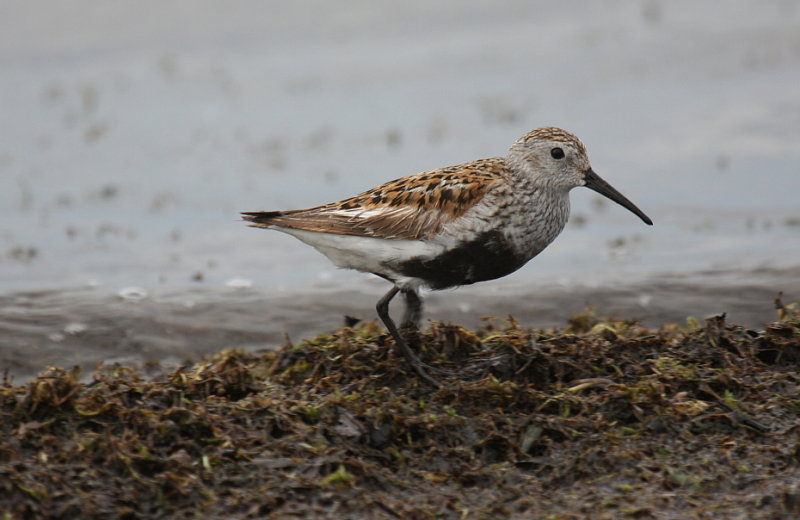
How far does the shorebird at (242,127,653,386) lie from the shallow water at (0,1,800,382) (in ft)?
6.81

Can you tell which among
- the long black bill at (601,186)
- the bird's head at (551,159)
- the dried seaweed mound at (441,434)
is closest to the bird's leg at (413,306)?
the dried seaweed mound at (441,434)

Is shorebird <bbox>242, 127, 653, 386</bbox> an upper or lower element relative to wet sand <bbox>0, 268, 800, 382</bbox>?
upper

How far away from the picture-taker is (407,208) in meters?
6.16

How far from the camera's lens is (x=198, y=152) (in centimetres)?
1291

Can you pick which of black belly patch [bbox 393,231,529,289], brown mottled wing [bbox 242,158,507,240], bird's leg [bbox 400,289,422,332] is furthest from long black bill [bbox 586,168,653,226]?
bird's leg [bbox 400,289,422,332]

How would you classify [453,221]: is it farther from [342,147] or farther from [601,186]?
[342,147]

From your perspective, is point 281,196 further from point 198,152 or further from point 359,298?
point 359,298

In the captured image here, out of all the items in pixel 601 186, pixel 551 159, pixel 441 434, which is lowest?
pixel 441 434

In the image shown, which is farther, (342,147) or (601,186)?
(342,147)

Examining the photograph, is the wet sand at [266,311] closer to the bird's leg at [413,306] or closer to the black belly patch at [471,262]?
the bird's leg at [413,306]

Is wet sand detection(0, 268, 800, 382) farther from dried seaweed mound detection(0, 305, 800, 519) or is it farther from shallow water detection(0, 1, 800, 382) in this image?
dried seaweed mound detection(0, 305, 800, 519)

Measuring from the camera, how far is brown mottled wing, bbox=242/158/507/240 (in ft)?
19.8

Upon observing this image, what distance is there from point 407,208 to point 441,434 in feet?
5.25

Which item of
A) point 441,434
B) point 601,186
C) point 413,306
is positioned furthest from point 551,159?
point 441,434
